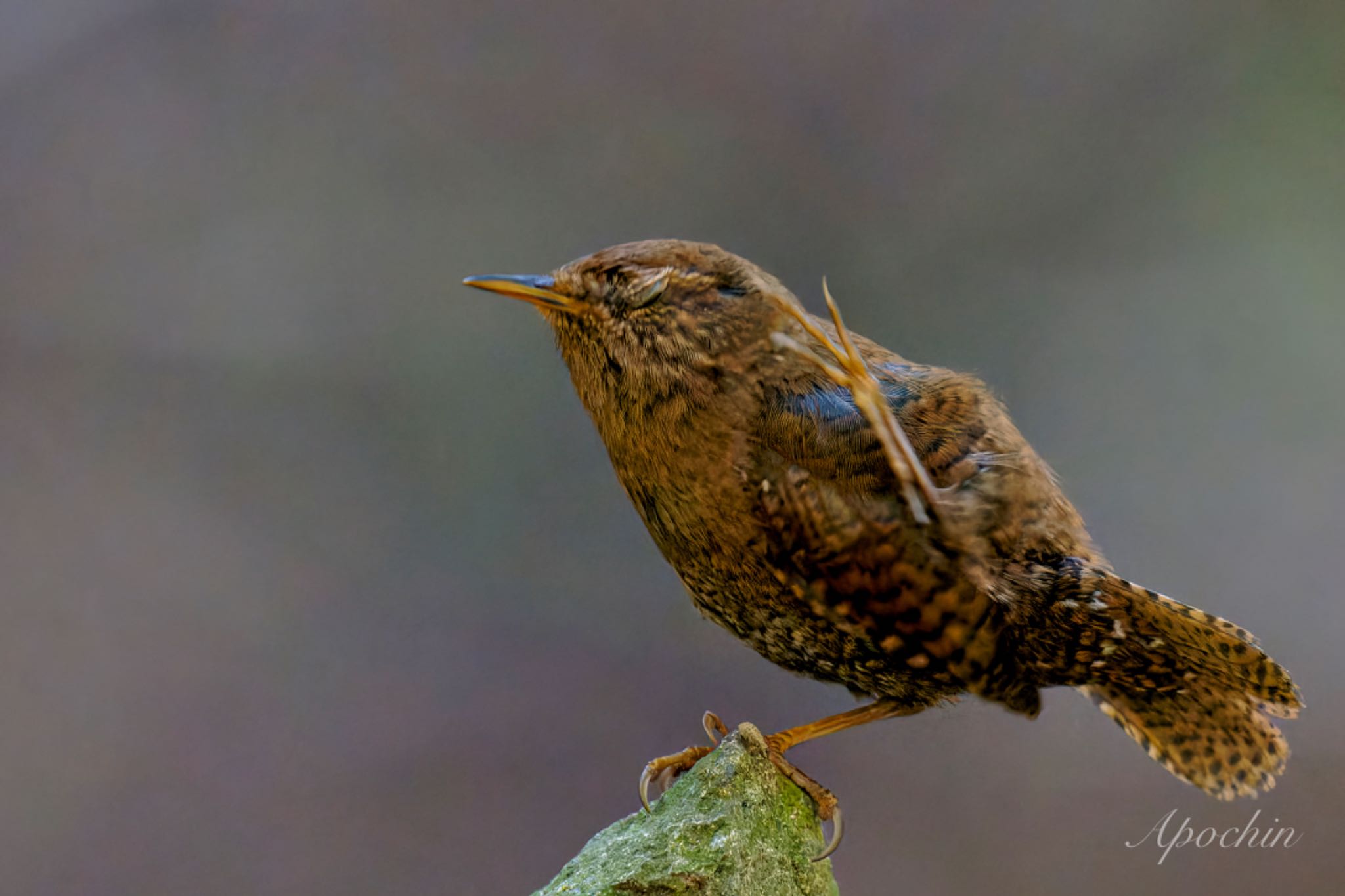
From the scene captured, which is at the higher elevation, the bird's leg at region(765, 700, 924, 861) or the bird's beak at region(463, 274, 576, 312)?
the bird's beak at region(463, 274, 576, 312)

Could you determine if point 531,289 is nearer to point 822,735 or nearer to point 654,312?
point 654,312

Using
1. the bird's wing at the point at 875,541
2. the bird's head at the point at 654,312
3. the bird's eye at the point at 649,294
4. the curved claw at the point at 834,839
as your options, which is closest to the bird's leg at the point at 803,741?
the curved claw at the point at 834,839

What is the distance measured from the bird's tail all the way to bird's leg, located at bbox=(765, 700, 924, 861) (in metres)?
0.34

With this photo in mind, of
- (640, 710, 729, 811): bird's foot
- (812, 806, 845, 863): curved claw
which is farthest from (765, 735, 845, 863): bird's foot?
(640, 710, 729, 811): bird's foot

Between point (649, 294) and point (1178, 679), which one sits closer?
point (649, 294)

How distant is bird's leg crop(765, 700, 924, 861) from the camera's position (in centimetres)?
205

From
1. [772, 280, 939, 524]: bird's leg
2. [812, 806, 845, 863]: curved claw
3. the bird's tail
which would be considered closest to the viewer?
[772, 280, 939, 524]: bird's leg

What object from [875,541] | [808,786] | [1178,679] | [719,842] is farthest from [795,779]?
[1178,679]

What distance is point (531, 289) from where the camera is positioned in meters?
1.90

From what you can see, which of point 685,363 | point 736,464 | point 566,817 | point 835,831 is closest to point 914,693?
point 835,831

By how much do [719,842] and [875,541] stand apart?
564 millimetres

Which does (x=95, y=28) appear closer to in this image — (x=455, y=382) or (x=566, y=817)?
(x=455, y=382)

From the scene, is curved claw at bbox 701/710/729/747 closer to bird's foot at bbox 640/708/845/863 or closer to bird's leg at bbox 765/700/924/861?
bird's foot at bbox 640/708/845/863

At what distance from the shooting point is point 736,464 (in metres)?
1.84
